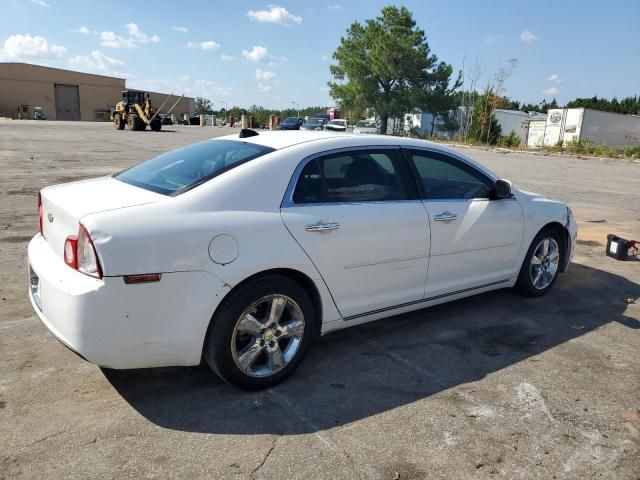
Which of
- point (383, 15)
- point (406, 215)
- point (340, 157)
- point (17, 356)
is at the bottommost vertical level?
point (17, 356)

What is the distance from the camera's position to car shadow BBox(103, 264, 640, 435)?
2992 mm

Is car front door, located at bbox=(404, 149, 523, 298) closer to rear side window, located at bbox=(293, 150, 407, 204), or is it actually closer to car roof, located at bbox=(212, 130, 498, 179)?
car roof, located at bbox=(212, 130, 498, 179)

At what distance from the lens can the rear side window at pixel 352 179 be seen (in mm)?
3429

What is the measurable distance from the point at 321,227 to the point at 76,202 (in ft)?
4.84

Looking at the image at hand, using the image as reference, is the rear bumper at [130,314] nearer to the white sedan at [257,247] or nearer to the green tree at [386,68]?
the white sedan at [257,247]

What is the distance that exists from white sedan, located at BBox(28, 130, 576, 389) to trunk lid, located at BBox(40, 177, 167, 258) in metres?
0.01

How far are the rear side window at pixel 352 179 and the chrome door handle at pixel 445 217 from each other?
31 cm

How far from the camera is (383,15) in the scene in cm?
5266

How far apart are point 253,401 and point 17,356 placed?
5.68 feet

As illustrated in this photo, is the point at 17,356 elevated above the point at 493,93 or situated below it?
below

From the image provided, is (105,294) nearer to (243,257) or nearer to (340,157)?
(243,257)

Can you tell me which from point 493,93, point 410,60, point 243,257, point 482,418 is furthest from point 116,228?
point 410,60

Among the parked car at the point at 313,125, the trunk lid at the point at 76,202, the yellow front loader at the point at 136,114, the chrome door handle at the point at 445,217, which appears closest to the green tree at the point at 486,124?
the parked car at the point at 313,125

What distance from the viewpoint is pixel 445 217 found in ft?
13.1
